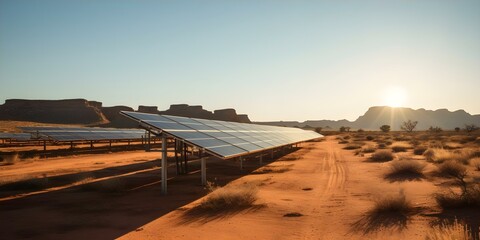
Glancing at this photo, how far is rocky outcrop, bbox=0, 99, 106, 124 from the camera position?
139 metres

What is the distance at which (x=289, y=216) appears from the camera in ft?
32.5

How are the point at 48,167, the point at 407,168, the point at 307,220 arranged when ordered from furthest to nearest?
the point at 48,167
the point at 407,168
the point at 307,220

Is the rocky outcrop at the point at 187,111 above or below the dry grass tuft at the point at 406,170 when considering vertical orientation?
above

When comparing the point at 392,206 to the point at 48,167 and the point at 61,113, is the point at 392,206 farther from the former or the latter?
the point at 61,113

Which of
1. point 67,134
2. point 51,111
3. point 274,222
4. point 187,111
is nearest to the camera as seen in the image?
point 274,222

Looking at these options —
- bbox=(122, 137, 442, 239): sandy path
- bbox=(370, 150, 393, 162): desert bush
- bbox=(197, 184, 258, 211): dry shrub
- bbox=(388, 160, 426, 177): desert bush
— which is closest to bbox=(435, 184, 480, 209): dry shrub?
bbox=(122, 137, 442, 239): sandy path

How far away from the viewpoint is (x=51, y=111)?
144 metres

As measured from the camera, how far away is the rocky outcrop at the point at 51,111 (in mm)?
139000

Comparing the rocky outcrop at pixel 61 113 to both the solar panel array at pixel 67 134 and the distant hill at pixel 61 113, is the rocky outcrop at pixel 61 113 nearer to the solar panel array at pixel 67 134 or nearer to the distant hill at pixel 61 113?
the distant hill at pixel 61 113

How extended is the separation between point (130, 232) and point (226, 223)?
8.21ft

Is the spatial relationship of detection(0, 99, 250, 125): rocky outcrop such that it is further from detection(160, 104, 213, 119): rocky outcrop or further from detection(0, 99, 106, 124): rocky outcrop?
detection(160, 104, 213, 119): rocky outcrop

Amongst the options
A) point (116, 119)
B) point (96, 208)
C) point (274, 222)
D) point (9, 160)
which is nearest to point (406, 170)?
point (274, 222)

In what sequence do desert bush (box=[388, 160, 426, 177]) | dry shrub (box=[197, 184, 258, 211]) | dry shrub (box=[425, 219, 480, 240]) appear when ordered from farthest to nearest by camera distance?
desert bush (box=[388, 160, 426, 177])
dry shrub (box=[197, 184, 258, 211])
dry shrub (box=[425, 219, 480, 240])

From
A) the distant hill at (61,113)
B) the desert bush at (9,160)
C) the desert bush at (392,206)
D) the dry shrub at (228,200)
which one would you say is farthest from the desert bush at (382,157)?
the distant hill at (61,113)
